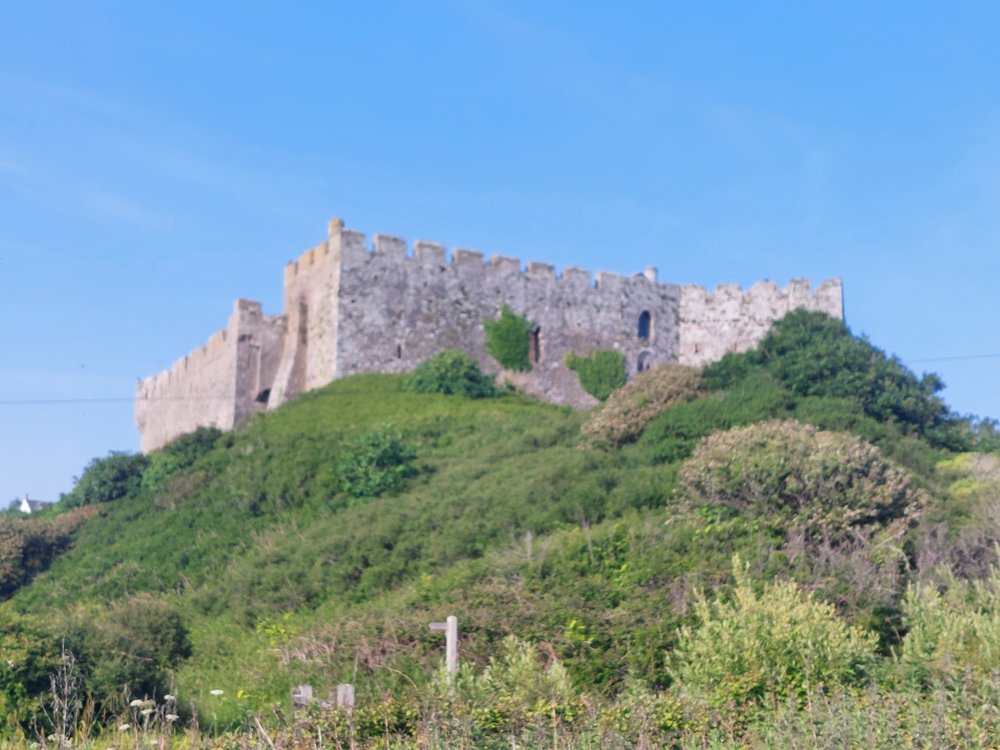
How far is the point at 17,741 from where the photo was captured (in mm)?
14836

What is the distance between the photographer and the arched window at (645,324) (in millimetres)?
45719

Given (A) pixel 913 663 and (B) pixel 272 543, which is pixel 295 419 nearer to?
(B) pixel 272 543

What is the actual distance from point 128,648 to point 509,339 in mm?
24407

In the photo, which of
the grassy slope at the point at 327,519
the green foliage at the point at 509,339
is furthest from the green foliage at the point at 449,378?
the green foliage at the point at 509,339

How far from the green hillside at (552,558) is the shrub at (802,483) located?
0.19 ft

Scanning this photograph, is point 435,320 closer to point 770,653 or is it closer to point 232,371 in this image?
point 232,371

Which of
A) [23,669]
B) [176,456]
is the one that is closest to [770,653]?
[23,669]

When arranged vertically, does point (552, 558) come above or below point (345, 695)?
above

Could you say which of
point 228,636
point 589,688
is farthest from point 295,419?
point 589,688

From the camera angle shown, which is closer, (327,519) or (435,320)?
(327,519)

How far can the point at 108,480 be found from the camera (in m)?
37.8

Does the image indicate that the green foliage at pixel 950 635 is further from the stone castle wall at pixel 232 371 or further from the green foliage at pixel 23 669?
the stone castle wall at pixel 232 371

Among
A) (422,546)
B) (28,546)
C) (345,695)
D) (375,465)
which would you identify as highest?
(375,465)

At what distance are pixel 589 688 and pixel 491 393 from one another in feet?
75.9
